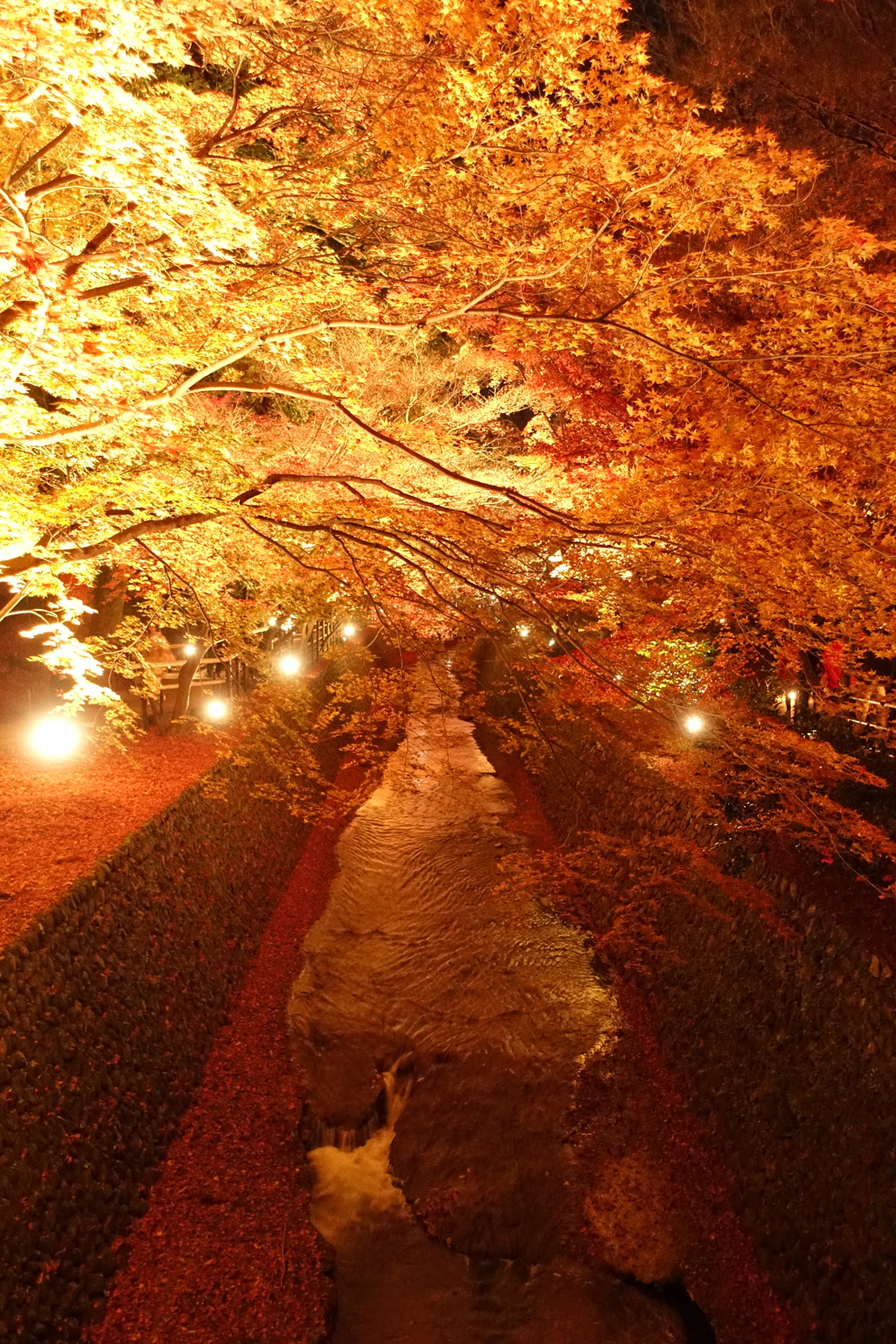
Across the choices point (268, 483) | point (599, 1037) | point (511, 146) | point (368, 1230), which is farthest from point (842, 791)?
point (511, 146)

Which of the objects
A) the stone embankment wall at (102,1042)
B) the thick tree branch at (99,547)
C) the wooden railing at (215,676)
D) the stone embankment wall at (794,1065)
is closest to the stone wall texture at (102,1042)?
the stone embankment wall at (102,1042)

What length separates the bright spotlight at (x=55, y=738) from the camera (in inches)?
370

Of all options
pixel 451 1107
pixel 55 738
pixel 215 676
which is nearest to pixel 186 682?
pixel 55 738

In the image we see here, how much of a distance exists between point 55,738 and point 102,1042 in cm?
445

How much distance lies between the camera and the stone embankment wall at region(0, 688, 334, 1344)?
495cm

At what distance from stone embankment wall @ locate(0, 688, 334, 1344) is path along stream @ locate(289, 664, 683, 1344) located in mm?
1529

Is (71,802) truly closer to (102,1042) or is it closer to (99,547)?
(102,1042)

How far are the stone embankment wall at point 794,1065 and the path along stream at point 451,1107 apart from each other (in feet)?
3.70

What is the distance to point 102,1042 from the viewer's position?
6348 millimetres

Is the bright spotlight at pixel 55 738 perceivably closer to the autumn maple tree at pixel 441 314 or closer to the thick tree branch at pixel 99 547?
the autumn maple tree at pixel 441 314

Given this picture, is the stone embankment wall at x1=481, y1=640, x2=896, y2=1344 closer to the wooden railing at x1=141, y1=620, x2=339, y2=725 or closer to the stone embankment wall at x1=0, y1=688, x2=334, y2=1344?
the stone embankment wall at x1=0, y1=688, x2=334, y2=1344

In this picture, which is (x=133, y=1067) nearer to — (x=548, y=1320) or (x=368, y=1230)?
(x=368, y=1230)

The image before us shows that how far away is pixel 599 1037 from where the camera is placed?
870 cm

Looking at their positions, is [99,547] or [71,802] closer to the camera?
[99,547]
